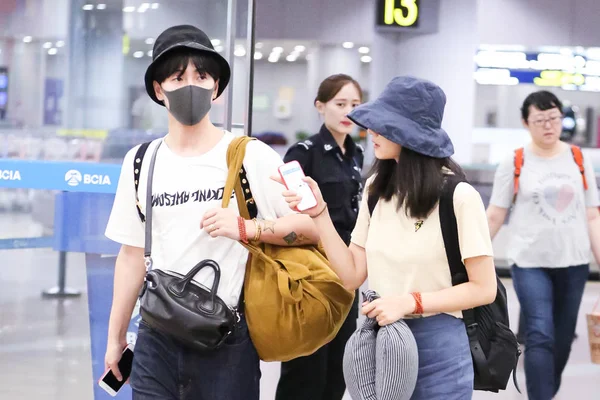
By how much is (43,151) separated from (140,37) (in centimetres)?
104

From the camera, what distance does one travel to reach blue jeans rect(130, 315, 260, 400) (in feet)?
8.46

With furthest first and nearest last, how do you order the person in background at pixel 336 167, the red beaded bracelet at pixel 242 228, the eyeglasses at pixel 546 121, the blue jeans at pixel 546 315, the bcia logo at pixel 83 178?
the eyeglasses at pixel 546 121 → the blue jeans at pixel 546 315 → the bcia logo at pixel 83 178 → the person in background at pixel 336 167 → the red beaded bracelet at pixel 242 228

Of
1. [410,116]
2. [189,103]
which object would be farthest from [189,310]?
[410,116]

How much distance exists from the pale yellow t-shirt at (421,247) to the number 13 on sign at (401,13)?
9444 mm

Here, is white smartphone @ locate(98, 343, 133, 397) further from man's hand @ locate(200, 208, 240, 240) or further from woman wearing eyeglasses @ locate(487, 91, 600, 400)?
woman wearing eyeglasses @ locate(487, 91, 600, 400)

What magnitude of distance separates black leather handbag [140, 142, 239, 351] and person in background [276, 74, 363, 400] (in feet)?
4.34

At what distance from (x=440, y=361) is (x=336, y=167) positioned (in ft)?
→ 5.59

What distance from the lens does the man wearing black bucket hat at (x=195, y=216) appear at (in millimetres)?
2578

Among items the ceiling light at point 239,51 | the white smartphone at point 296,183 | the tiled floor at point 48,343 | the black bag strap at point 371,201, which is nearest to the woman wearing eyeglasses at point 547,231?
the tiled floor at point 48,343

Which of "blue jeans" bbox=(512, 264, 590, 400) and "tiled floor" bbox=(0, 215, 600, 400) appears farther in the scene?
"tiled floor" bbox=(0, 215, 600, 400)

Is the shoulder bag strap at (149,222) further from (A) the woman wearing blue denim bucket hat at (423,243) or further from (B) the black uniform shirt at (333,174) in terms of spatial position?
(B) the black uniform shirt at (333,174)

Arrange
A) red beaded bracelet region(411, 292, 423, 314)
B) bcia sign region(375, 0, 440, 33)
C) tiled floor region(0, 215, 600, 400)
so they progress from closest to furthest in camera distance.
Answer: red beaded bracelet region(411, 292, 423, 314), tiled floor region(0, 215, 600, 400), bcia sign region(375, 0, 440, 33)

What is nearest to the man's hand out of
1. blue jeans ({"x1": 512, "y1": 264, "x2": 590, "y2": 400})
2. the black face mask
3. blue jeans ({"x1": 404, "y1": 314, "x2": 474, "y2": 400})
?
the black face mask

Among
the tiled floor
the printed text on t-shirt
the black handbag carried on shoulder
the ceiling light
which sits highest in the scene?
the ceiling light
